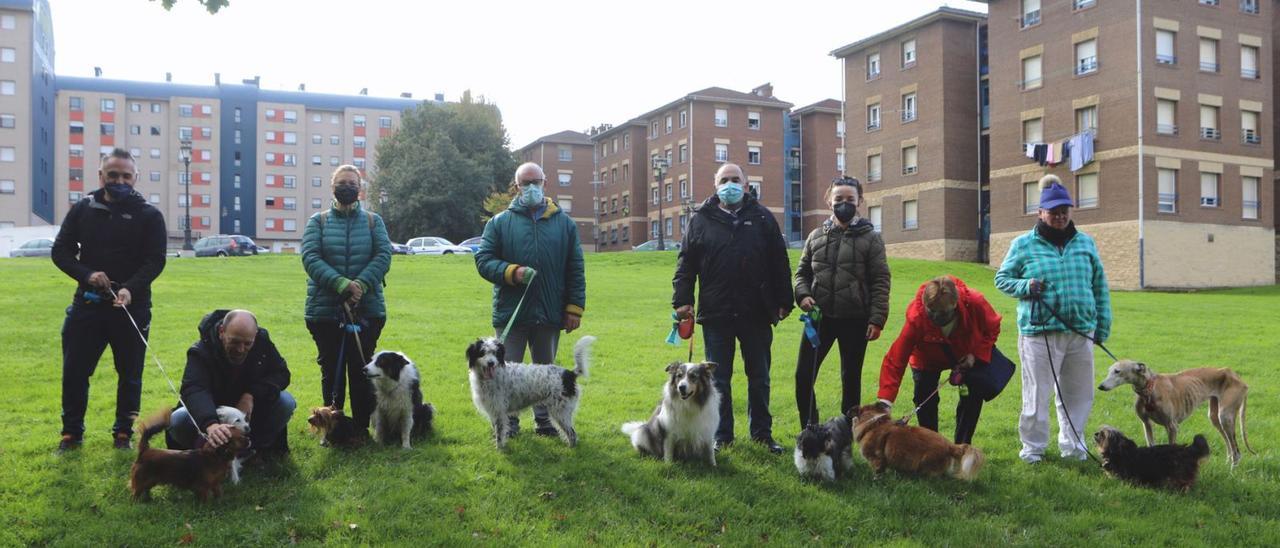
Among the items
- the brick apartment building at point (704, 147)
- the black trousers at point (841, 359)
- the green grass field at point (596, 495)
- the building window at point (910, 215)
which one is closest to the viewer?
the green grass field at point (596, 495)

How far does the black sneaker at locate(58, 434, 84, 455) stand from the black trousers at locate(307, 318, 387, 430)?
1803 millimetres

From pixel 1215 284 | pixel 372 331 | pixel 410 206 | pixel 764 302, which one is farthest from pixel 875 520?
pixel 410 206

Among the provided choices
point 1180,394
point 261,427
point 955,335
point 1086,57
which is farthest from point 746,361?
point 1086,57

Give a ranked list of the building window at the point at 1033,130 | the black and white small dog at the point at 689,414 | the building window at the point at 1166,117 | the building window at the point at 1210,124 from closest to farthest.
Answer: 1. the black and white small dog at the point at 689,414
2. the building window at the point at 1166,117
3. the building window at the point at 1210,124
4. the building window at the point at 1033,130

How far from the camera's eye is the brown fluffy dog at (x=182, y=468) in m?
5.33

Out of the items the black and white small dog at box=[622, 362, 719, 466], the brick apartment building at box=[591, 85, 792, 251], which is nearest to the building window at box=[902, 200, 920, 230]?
the brick apartment building at box=[591, 85, 792, 251]

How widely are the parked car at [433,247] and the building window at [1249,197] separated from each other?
1404 inches

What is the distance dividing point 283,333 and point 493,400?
929 cm

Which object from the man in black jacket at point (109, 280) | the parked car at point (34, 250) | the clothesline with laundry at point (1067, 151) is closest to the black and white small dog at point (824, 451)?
the man in black jacket at point (109, 280)

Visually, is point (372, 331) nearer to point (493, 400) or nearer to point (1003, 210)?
point (493, 400)

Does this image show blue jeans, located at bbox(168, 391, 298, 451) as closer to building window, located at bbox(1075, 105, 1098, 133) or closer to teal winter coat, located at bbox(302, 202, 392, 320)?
→ teal winter coat, located at bbox(302, 202, 392, 320)

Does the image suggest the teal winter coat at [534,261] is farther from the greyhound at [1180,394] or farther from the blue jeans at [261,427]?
the greyhound at [1180,394]

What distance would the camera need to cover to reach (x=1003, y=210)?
39.2 metres

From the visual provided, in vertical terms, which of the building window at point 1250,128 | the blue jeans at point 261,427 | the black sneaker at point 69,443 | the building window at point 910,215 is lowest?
the black sneaker at point 69,443
